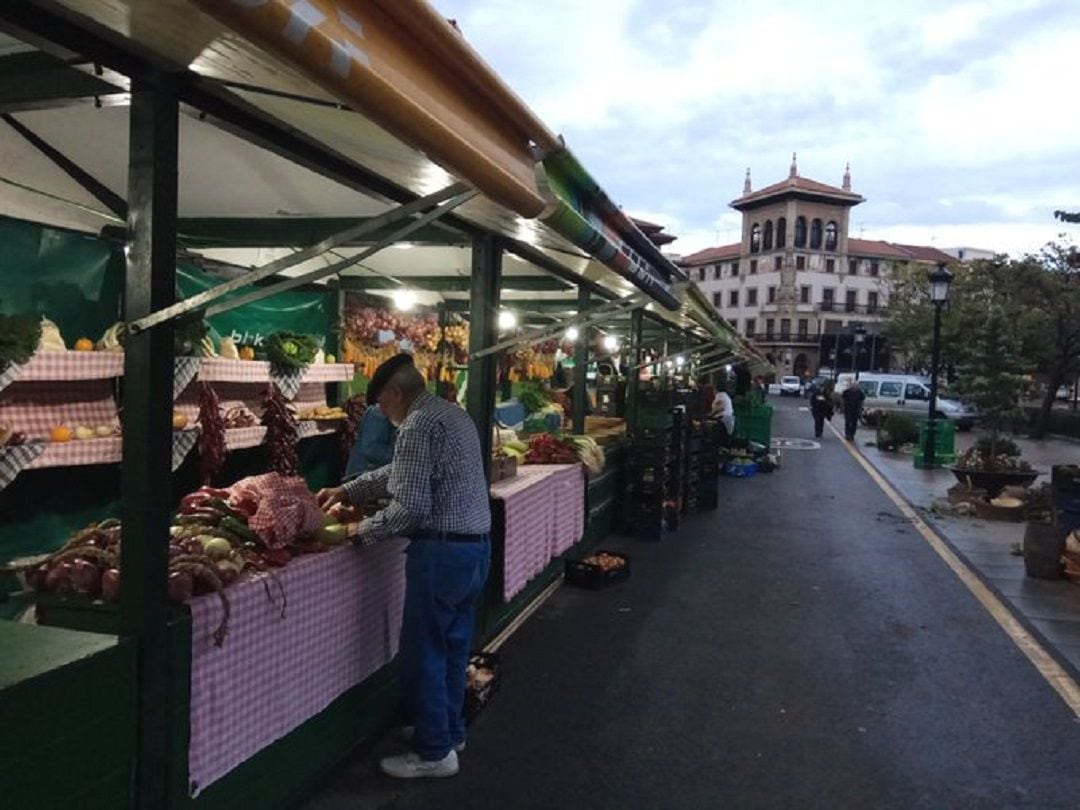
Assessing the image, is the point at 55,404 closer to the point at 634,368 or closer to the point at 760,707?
the point at 760,707

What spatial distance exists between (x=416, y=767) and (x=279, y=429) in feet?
15.2

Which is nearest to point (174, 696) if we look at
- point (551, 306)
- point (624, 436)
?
point (624, 436)

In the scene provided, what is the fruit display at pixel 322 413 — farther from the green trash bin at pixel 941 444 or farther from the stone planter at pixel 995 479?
the green trash bin at pixel 941 444

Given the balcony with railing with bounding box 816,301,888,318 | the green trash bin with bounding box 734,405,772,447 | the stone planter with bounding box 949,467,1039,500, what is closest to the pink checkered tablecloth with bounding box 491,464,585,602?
the stone planter with bounding box 949,467,1039,500

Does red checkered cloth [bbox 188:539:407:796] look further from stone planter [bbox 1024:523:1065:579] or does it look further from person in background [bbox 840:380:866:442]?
person in background [bbox 840:380:866:442]

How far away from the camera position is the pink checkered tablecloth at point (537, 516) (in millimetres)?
5898

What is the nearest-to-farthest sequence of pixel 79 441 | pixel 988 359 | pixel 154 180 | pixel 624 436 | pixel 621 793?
pixel 154 180 → pixel 621 793 → pixel 79 441 → pixel 624 436 → pixel 988 359

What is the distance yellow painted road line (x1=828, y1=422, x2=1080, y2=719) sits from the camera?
559 cm

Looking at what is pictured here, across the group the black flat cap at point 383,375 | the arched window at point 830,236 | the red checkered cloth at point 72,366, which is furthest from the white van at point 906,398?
the arched window at point 830,236

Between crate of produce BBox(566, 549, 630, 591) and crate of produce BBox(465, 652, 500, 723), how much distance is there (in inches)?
97.9

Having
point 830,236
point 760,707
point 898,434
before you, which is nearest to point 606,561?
point 760,707

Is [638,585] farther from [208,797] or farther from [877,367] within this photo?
[877,367]

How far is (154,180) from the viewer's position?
8.92 ft

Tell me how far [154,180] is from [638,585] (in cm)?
613
